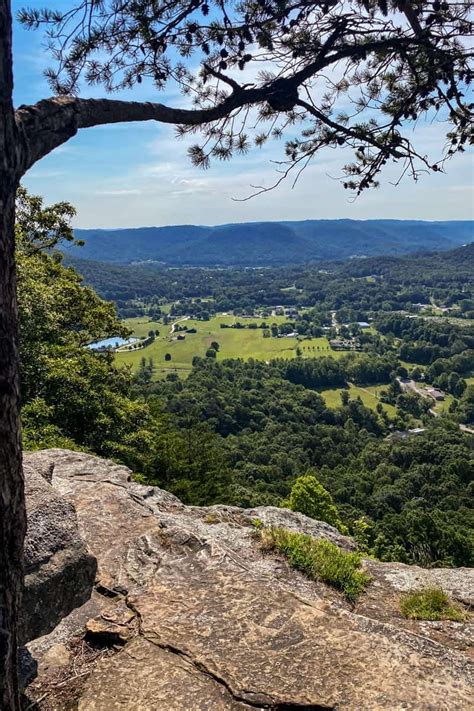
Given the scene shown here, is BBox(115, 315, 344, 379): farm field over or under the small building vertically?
over

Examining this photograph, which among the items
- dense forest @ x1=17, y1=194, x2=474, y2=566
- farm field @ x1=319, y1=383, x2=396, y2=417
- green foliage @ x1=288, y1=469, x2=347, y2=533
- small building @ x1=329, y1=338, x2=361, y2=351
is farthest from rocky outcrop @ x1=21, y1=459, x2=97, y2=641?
small building @ x1=329, y1=338, x2=361, y2=351

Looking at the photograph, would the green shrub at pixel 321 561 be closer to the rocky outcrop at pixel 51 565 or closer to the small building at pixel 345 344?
the rocky outcrop at pixel 51 565

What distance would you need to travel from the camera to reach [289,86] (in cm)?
439

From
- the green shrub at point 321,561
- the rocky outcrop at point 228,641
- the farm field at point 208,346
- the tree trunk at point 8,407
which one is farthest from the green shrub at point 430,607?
the farm field at point 208,346

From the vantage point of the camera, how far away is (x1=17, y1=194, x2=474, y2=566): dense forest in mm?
13820

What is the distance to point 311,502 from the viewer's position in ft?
45.6

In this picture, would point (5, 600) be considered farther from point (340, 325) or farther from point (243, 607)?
point (340, 325)

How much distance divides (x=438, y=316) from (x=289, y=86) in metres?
180

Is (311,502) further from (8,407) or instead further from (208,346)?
(208,346)

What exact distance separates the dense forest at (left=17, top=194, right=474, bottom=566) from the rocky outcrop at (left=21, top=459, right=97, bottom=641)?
6.36 m

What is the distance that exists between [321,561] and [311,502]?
853 cm

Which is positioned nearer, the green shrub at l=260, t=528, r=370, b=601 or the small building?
the green shrub at l=260, t=528, r=370, b=601

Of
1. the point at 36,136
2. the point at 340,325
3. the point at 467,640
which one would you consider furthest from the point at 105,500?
the point at 340,325

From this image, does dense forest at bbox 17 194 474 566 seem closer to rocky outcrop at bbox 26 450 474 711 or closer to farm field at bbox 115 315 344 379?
rocky outcrop at bbox 26 450 474 711
